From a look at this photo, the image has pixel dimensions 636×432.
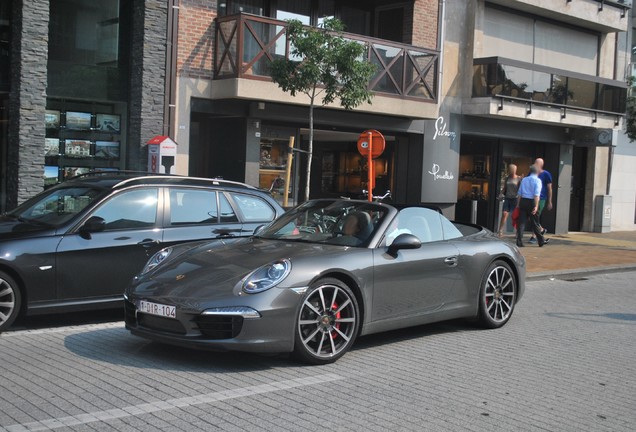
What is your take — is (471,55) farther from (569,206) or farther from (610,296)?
(610,296)

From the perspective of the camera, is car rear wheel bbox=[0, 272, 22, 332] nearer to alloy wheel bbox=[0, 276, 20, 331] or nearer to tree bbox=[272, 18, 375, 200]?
alloy wheel bbox=[0, 276, 20, 331]

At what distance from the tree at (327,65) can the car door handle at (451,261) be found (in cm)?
560

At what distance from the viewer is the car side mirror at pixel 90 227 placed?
7.38m

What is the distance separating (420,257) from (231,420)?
3018 mm

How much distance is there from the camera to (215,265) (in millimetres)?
6148

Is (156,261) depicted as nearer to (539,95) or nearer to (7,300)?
(7,300)

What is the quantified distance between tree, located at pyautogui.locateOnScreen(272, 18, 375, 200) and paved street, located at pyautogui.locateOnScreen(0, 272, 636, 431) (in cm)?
569

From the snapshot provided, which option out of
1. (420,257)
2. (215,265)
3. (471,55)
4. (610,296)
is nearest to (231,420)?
(215,265)

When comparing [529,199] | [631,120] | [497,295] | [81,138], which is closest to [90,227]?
A: [497,295]

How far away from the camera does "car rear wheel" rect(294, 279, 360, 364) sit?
600cm

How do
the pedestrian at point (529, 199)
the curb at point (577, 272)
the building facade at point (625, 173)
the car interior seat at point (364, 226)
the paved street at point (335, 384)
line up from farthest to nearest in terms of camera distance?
the building facade at point (625, 173)
the pedestrian at point (529, 199)
the curb at point (577, 272)
the car interior seat at point (364, 226)
the paved street at point (335, 384)

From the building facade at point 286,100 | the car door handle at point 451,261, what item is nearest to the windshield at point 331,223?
the car door handle at point 451,261

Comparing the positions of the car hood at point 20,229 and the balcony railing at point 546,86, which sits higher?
the balcony railing at point 546,86

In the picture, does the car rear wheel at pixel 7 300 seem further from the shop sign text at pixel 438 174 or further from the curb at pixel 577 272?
the shop sign text at pixel 438 174
